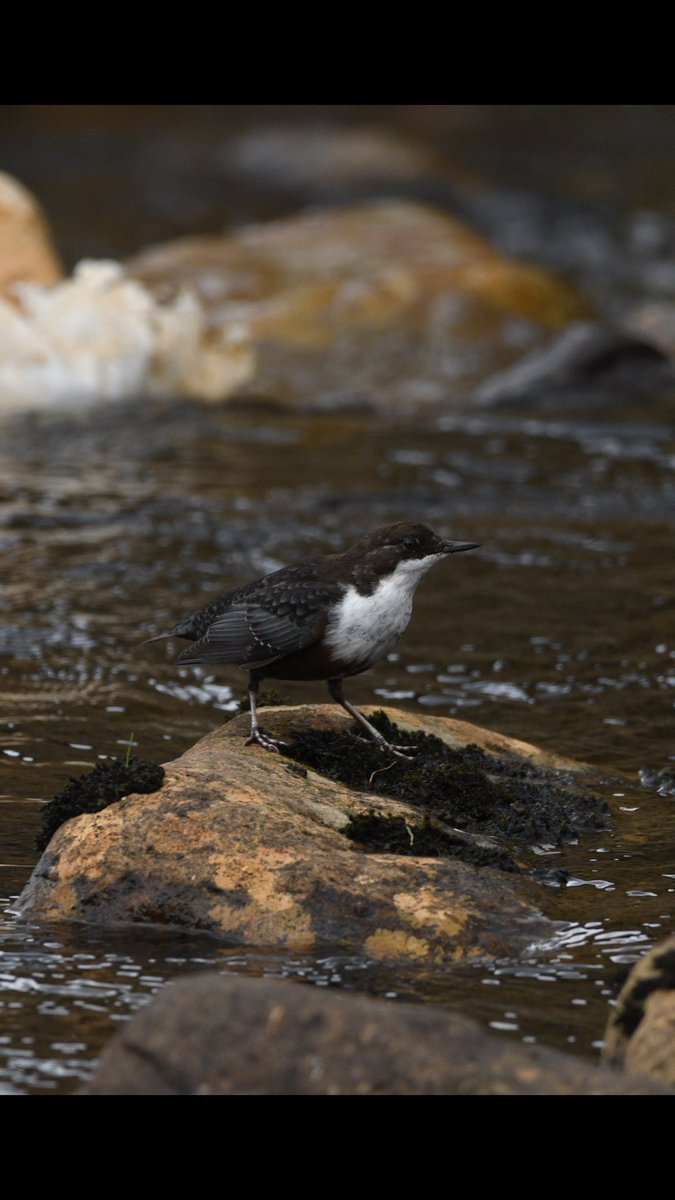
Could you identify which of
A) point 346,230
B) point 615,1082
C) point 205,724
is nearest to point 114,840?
point 615,1082

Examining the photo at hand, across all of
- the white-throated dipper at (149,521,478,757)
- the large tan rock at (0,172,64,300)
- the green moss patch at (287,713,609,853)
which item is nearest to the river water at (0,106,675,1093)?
the green moss patch at (287,713,609,853)

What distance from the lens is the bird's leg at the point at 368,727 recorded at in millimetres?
5820

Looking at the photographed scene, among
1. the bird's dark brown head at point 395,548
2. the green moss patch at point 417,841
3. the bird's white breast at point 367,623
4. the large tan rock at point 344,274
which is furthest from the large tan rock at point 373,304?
the green moss patch at point 417,841

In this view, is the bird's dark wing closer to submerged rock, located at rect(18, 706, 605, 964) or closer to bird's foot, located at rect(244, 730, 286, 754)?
bird's foot, located at rect(244, 730, 286, 754)

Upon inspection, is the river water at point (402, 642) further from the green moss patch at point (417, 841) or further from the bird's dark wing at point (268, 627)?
the bird's dark wing at point (268, 627)

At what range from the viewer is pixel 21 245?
1465 cm

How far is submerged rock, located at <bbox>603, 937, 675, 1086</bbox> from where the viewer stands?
361 centimetres

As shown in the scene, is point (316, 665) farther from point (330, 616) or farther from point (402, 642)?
point (402, 642)

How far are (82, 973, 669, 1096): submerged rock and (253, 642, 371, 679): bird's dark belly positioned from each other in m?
2.25

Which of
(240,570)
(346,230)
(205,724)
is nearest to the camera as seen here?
(205,724)

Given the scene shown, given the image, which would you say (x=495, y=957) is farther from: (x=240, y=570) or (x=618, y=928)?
(x=240, y=570)

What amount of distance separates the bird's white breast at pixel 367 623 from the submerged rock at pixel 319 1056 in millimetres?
2236

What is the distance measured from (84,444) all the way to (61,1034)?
934cm

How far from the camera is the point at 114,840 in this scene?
4836mm
